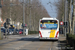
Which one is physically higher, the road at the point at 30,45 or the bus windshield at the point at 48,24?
the bus windshield at the point at 48,24

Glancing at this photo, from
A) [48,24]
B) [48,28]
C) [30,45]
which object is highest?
[48,24]

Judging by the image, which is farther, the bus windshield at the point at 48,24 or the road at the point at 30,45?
the bus windshield at the point at 48,24

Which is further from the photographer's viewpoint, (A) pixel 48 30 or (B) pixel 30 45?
(A) pixel 48 30

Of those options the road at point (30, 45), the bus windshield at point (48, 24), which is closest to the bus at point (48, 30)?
the bus windshield at point (48, 24)

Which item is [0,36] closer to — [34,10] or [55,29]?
[55,29]

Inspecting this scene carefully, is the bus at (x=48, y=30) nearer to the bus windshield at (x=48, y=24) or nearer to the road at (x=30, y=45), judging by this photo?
the bus windshield at (x=48, y=24)

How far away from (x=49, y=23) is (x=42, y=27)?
1.03 meters

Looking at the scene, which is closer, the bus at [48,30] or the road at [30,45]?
the road at [30,45]

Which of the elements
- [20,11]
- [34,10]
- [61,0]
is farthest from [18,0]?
[61,0]

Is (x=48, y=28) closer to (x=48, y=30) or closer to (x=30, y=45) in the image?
(x=48, y=30)

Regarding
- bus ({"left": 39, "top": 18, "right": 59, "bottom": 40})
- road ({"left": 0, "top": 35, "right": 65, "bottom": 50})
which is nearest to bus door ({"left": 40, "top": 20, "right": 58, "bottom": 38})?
bus ({"left": 39, "top": 18, "right": 59, "bottom": 40})

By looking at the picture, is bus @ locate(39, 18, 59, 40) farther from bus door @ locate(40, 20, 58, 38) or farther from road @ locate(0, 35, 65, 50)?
road @ locate(0, 35, 65, 50)

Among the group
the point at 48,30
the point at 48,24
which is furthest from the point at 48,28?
the point at 48,24

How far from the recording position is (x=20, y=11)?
2409 inches
